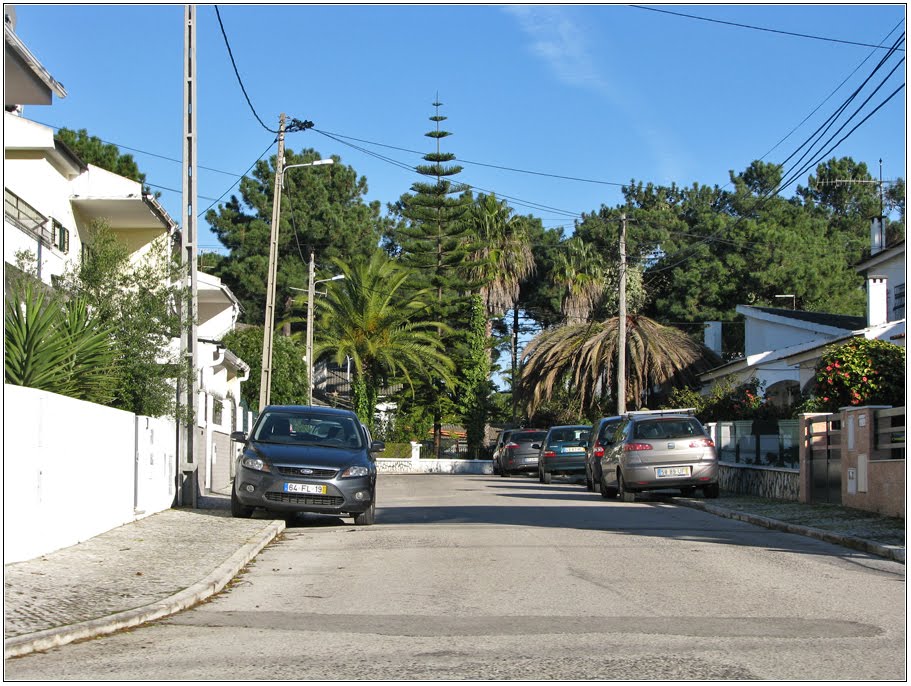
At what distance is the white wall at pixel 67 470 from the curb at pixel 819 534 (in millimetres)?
9117

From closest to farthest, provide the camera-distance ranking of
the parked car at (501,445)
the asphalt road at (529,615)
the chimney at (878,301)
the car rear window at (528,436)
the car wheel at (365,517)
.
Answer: the asphalt road at (529,615), the car wheel at (365,517), the chimney at (878,301), the car rear window at (528,436), the parked car at (501,445)

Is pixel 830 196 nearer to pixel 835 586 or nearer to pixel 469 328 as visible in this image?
pixel 469 328

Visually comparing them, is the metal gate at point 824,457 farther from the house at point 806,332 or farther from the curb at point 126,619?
the curb at point 126,619

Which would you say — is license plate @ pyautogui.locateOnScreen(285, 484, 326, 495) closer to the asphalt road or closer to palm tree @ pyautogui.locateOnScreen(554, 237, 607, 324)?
the asphalt road

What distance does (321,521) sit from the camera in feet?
62.4

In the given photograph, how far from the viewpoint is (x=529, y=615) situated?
8.96m

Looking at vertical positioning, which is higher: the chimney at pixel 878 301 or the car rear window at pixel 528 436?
the chimney at pixel 878 301

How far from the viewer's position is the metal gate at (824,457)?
65.2ft

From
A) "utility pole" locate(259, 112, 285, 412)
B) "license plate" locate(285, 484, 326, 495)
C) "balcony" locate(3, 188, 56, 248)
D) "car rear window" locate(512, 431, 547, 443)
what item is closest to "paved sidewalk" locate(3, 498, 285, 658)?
"license plate" locate(285, 484, 326, 495)

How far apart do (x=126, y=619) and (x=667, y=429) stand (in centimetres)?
1610

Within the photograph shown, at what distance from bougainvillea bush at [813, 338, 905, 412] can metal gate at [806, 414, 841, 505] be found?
0.62 m

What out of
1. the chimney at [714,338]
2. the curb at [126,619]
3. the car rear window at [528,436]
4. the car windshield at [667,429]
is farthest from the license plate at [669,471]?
the chimney at [714,338]

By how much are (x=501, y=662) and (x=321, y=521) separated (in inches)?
483

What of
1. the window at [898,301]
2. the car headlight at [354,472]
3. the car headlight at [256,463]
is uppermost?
the window at [898,301]
